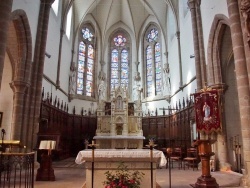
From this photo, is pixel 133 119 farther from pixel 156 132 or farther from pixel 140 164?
pixel 140 164

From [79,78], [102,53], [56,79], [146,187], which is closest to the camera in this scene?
[146,187]

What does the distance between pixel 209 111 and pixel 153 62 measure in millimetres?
12379

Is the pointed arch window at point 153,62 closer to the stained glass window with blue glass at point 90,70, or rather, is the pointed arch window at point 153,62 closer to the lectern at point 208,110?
the stained glass window with blue glass at point 90,70

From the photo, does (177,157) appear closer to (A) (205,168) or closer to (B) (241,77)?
(A) (205,168)

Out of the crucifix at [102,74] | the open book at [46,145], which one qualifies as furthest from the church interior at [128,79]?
the crucifix at [102,74]

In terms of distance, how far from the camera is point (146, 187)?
5520 millimetres

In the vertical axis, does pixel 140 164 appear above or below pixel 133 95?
below

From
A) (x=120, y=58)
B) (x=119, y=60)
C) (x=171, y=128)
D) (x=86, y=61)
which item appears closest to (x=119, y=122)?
(x=171, y=128)

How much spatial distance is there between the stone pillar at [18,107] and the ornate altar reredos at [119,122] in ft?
19.5

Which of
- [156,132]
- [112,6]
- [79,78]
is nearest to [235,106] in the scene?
[156,132]

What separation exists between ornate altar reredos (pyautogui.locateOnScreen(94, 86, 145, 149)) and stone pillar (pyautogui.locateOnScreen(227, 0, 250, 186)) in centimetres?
874

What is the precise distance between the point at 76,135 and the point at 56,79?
4690 mm

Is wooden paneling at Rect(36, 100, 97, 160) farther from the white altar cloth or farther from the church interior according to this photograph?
the white altar cloth

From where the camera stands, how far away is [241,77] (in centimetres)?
745
